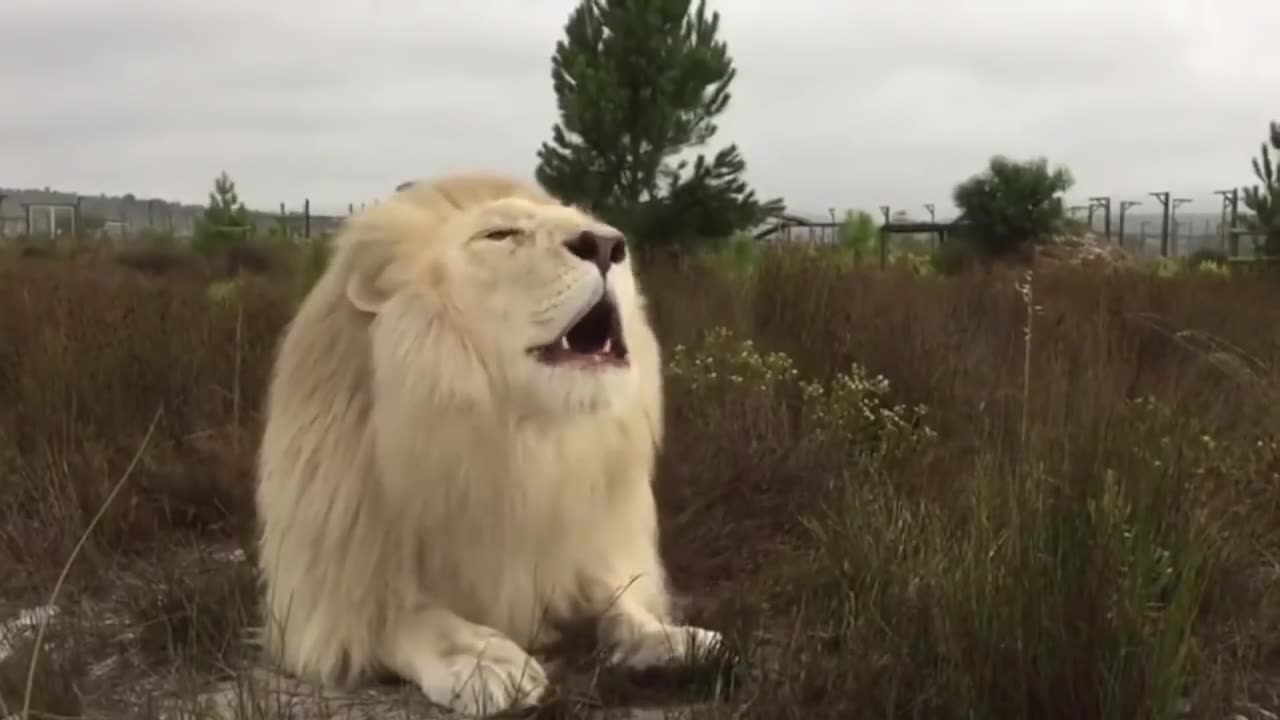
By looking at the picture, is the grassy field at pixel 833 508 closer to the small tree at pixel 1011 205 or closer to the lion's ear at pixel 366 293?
the lion's ear at pixel 366 293

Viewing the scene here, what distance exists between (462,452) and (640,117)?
8.96 metres

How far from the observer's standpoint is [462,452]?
86.9 inches

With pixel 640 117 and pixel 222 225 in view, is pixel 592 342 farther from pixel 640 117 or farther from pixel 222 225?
pixel 222 225

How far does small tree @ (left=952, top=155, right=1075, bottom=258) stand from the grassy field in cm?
1259

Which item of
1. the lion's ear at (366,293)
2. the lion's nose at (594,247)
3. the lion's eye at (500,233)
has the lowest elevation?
the lion's ear at (366,293)

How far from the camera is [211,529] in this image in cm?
383

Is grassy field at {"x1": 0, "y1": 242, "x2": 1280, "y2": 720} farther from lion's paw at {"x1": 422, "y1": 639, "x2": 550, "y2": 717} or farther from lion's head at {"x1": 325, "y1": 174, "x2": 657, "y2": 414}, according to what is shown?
lion's head at {"x1": 325, "y1": 174, "x2": 657, "y2": 414}

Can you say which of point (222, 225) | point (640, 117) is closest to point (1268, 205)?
point (640, 117)

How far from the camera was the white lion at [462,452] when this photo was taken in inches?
87.7

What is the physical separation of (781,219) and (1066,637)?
11071mm

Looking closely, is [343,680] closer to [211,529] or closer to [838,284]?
[211,529]

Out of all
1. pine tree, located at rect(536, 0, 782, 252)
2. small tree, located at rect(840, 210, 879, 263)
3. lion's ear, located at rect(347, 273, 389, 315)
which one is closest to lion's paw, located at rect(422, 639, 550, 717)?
lion's ear, located at rect(347, 273, 389, 315)

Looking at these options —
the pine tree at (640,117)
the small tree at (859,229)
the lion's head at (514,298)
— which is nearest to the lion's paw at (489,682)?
the lion's head at (514,298)

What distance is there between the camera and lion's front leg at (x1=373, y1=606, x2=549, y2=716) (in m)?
2.17
